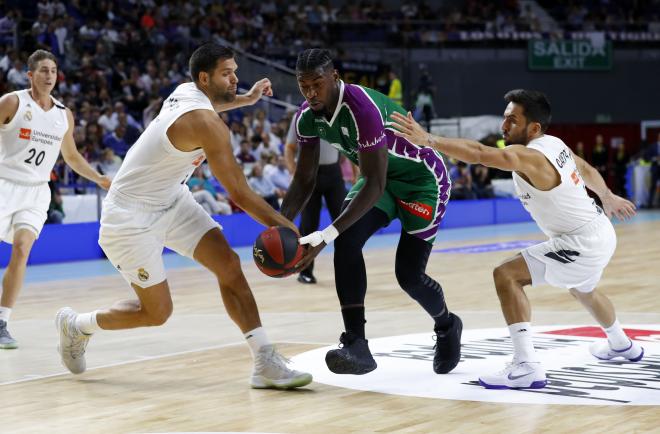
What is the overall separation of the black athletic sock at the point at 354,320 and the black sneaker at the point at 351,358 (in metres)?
0.03

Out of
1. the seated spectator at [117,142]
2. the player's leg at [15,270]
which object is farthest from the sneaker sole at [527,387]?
the seated spectator at [117,142]

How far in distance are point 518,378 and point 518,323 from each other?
1.07 ft

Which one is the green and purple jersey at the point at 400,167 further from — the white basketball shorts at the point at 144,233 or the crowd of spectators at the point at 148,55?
the crowd of spectators at the point at 148,55

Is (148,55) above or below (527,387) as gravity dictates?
above

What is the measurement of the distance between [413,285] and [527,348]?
0.71m

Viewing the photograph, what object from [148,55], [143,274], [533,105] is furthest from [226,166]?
[148,55]

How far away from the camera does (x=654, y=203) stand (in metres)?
24.3

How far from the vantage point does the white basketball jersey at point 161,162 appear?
532cm

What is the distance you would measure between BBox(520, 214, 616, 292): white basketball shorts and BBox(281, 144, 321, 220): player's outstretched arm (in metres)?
1.25

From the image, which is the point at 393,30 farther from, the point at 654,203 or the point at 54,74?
the point at 54,74

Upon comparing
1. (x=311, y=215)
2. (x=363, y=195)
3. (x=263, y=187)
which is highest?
(x=363, y=195)

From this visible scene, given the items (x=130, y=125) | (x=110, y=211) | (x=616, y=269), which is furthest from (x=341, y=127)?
(x=130, y=125)

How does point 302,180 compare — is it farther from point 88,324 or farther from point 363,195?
point 88,324

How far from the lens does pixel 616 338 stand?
589cm
